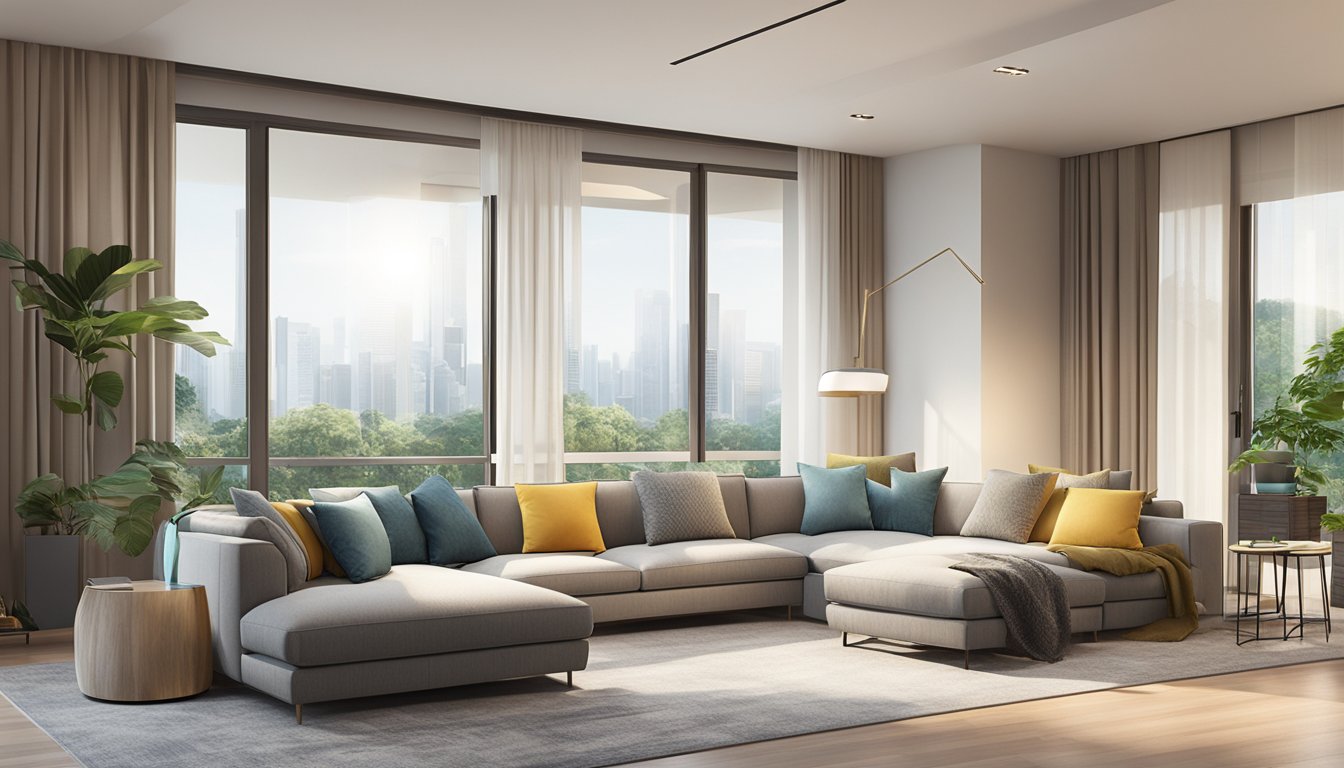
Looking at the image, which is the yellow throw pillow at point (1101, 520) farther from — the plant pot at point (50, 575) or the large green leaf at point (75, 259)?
the large green leaf at point (75, 259)

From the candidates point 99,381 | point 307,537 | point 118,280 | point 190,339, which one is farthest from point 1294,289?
point 99,381

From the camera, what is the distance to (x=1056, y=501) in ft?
23.6

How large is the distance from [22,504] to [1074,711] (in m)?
4.80

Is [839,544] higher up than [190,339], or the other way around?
[190,339]

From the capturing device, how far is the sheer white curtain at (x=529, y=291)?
8.09m

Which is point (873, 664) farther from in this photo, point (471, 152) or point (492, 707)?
point (471, 152)

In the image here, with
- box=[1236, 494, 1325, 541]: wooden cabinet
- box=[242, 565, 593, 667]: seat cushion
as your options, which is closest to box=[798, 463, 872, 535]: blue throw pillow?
box=[1236, 494, 1325, 541]: wooden cabinet

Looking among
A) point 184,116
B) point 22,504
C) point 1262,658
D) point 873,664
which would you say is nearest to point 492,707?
point 873,664

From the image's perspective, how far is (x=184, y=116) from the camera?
718 cm

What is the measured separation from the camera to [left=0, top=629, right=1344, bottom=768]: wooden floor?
13.5 feet

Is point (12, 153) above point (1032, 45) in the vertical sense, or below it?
below

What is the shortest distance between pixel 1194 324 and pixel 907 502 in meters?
2.43

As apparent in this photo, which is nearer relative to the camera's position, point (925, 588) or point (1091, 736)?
point (1091, 736)

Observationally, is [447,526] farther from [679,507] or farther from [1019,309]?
[1019,309]
